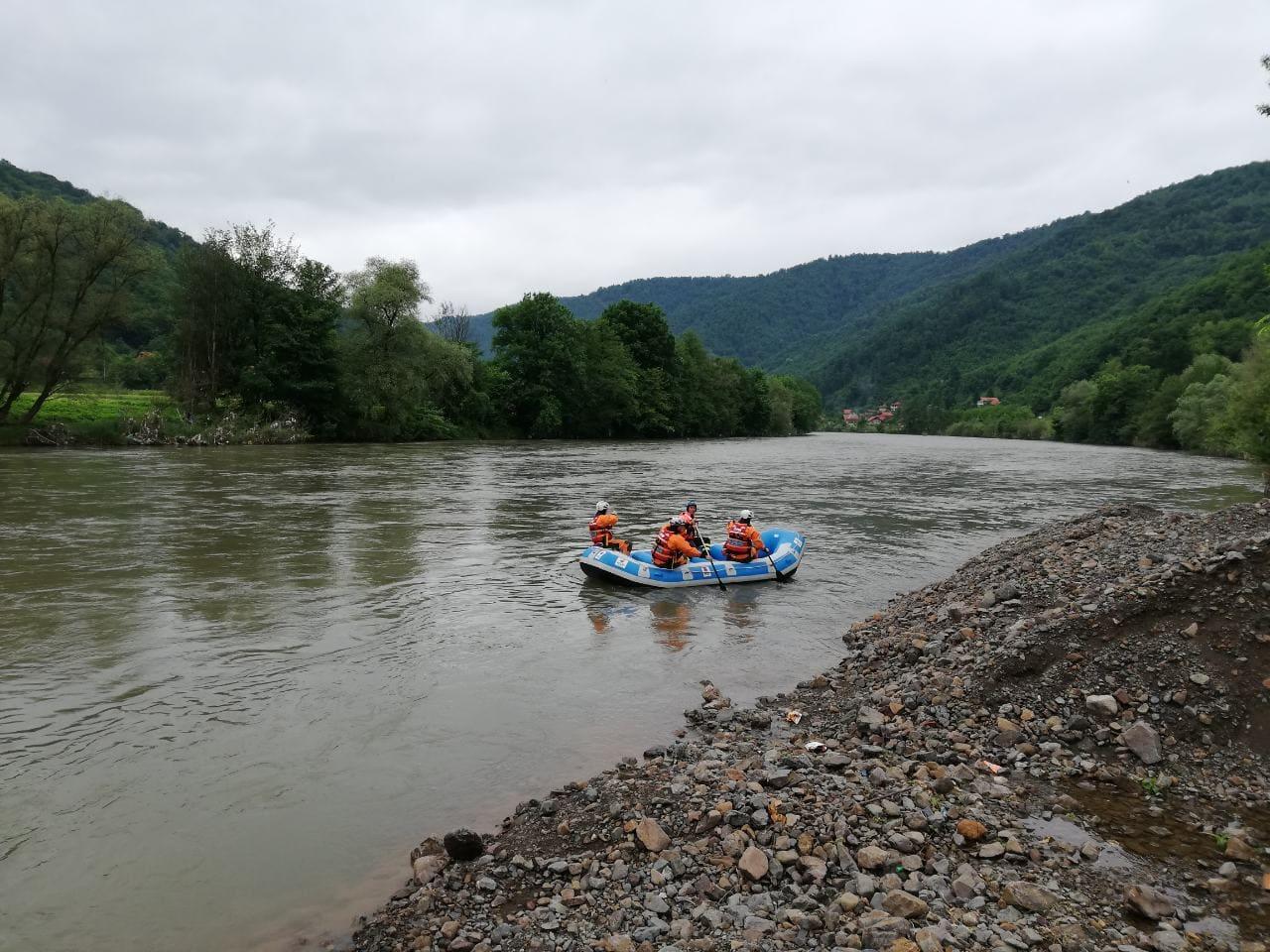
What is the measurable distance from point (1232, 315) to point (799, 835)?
Result: 119 m

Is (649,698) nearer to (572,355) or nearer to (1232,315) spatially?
(572,355)

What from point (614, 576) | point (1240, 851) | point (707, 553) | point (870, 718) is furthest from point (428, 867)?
point (707, 553)

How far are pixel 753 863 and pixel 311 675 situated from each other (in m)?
6.47

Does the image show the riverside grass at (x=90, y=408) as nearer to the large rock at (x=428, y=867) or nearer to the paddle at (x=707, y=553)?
the paddle at (x=707, y=553)

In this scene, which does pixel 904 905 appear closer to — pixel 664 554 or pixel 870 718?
pixel 870 718

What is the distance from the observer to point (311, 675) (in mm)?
9133

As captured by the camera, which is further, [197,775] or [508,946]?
[197,775]

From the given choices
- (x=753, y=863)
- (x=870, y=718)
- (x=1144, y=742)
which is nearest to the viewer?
(x=753, y=863)

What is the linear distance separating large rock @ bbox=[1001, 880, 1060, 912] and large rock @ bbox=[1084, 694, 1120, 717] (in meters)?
2.81

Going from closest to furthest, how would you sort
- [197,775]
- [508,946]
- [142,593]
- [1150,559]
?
[508,946]
[197,775]
[1150,559]
[142,593]

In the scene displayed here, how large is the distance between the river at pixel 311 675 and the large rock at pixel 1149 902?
13.5ft

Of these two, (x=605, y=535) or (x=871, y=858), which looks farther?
(x=605, y=535)

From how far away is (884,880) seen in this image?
447 centimetres

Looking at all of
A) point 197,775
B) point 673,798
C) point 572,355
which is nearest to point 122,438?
point 572,355
